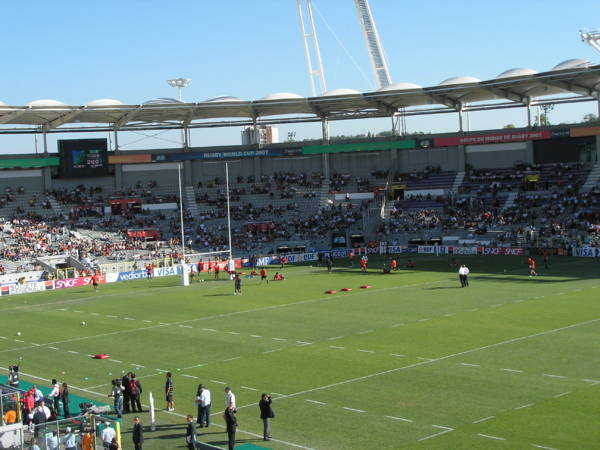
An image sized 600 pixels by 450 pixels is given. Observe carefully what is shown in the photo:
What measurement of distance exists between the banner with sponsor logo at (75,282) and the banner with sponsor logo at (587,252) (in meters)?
36.1

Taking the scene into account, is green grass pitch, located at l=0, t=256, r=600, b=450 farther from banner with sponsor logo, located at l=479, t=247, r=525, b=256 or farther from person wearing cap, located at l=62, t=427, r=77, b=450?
banner with sponsor logo, located at l=479, t=247, r=525, b=256

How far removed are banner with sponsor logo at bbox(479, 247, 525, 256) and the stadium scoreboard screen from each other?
134ft

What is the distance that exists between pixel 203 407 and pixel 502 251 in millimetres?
48817

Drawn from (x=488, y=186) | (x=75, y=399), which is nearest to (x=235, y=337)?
(x=75, y=399)

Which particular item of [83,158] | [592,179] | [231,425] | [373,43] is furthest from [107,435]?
[373,43]

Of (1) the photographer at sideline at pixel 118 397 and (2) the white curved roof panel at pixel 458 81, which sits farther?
(2) the white curved roof panel at pixel 458 81

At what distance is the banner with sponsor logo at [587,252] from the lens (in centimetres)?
5957

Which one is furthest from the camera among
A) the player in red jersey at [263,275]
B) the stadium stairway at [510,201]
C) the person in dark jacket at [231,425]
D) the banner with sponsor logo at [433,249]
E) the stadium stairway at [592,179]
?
the stadium stairway at [510,201]

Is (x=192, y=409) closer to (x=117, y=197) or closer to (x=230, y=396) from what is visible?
(x=230, y=396)

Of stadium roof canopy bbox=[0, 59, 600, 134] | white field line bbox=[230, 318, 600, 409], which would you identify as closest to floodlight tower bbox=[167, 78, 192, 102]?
stadium roof canopy bbox=[0, 59, 600, 134]

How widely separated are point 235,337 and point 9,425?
1448 cm

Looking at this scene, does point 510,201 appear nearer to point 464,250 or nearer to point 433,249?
point 464,250

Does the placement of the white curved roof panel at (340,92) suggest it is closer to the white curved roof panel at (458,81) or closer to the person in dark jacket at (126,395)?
the white curved roof panel at (458,81)

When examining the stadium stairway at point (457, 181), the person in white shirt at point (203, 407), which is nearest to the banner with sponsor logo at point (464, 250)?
the stadium stairway at point (457, 181)
